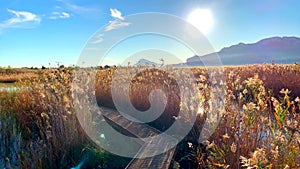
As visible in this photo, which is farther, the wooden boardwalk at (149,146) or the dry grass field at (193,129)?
the wooden boardwalk at (149,146)

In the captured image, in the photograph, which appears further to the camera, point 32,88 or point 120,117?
point 32,88

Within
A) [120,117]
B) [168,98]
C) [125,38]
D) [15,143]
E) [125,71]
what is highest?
[125,38]

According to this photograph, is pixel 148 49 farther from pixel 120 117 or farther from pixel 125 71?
pixel 125 71

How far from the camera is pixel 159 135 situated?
11.3 ft

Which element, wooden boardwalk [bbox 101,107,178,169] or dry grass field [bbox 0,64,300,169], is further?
wooden boardwalk [bbox 101,107,178,169]

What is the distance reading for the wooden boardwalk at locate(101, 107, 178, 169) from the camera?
2629mm

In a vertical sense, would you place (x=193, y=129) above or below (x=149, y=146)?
above

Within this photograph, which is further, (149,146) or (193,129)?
(193,129)

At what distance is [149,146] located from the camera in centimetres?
307

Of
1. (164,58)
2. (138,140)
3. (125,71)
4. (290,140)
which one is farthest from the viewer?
(125,71)

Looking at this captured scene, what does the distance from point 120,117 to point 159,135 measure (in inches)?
42.4

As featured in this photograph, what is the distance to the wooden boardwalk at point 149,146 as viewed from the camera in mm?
2629

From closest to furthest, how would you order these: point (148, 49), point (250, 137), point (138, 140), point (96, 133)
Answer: point (250, 137) < point (138, 140) < point (96, 133) < point (148, 49)

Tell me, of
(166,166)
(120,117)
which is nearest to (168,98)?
(120,117)
